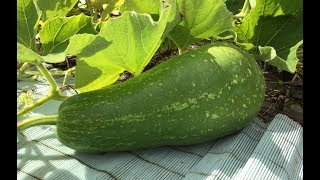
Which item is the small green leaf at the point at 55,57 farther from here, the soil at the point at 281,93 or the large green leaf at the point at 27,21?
the soil at the point at 281,93

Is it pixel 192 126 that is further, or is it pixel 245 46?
pixel 245 46

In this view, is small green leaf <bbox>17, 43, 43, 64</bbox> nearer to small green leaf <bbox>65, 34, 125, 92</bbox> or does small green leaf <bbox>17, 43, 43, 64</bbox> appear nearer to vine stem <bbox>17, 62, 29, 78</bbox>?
small green leaf <bbox>65, 34, 125, 92</bbox>

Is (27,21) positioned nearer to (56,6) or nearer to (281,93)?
(56,6)

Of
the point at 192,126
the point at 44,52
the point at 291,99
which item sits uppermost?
the point at 44,52

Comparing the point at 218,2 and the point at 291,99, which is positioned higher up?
the point at 218,2

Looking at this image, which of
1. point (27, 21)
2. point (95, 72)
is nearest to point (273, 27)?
point (95, 72)
